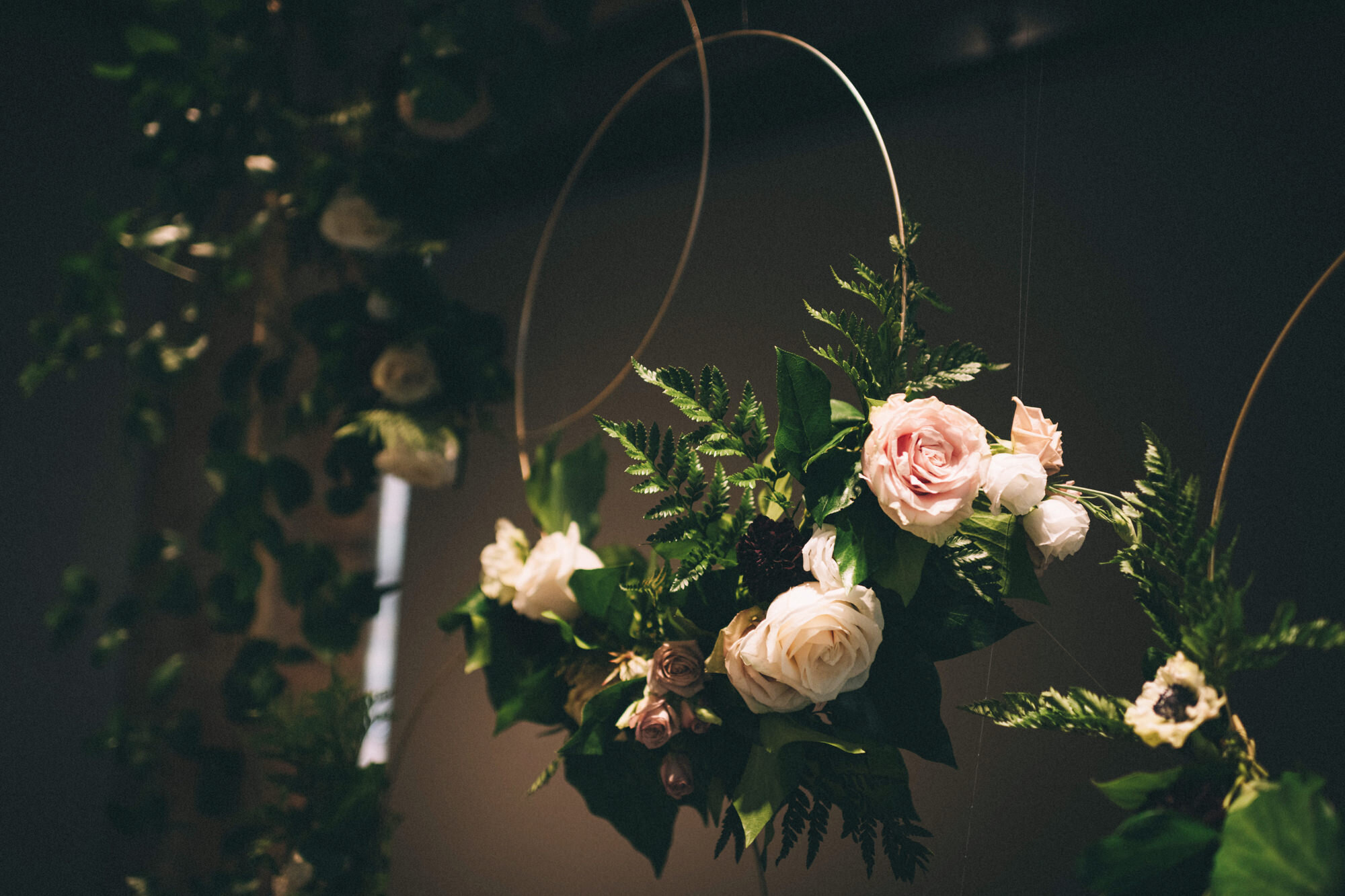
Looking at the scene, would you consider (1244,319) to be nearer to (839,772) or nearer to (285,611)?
(839,772)

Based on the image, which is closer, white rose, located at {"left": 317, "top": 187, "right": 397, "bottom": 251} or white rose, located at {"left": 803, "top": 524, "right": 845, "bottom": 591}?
white rose, located at {"left": 803, "top": 524, "right": 845, "bottom": 591}

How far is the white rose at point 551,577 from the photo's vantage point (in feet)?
2.10

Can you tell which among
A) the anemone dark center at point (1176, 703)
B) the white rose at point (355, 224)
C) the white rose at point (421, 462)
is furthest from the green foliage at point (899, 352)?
Result: the white rose at point (355, 224)

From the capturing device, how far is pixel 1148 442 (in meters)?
0.45

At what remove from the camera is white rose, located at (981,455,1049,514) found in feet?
1.46

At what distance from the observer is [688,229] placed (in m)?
0.73

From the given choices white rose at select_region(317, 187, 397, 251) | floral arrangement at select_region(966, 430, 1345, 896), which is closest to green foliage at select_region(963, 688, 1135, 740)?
floral arrangement at select_region(966, 430, 1345, 896)

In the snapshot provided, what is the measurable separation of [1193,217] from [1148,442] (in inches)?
6.1

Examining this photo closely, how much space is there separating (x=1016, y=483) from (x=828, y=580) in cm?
12

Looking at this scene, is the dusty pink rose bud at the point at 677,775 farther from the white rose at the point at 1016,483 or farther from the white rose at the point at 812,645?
the white rose at the point at 1016,483

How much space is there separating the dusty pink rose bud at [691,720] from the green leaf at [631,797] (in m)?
0.09

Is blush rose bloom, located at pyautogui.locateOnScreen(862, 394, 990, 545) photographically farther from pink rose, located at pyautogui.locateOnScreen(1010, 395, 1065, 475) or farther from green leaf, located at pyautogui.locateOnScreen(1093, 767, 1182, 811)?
green leaf, located at pyautogui.locateOnScreen(1093, 767, 1182, 811)

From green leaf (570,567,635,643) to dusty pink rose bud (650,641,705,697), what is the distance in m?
0.07

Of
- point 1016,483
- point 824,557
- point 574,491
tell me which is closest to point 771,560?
point 824,557
